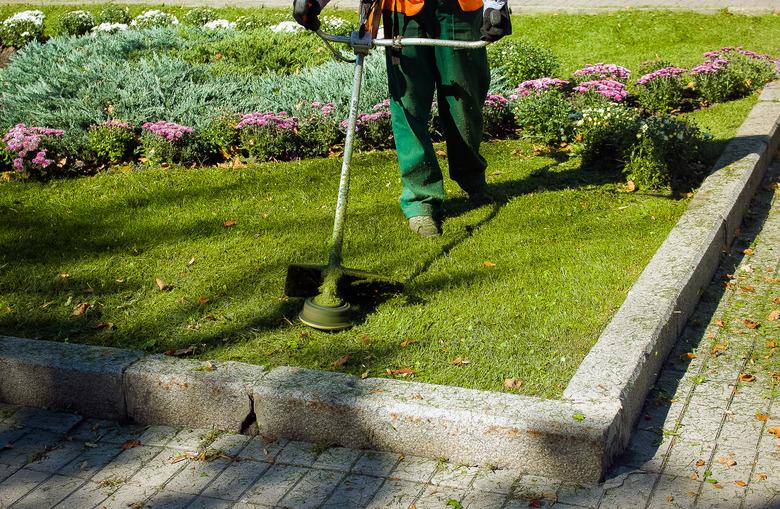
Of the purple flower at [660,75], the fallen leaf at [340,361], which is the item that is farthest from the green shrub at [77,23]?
the fallen leaf at [340,361]

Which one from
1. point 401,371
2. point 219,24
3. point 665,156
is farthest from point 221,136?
point 219,24

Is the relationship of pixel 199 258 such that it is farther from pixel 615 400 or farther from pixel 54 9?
pixel 54 9

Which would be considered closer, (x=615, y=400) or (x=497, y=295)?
(x=615, y=400)

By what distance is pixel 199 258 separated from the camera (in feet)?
19.0

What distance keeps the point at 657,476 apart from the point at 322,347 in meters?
1.59

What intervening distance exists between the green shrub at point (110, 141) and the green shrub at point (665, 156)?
3.64 metres

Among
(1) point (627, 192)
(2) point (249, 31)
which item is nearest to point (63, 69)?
(2) point (249, 31)

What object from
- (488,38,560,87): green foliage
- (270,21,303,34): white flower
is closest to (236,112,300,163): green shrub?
(488,38,560,87): green foliage

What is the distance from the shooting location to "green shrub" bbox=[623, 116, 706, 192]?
677 cm

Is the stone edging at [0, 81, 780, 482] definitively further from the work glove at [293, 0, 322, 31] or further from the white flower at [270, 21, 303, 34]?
the white flower at [270, 21, 303, 34]

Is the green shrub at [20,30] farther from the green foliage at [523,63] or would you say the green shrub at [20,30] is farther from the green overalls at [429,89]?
the green overalls at [429,89]

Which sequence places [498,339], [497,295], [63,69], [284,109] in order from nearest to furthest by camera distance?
[498,339], [497,295], [284,109], [63,69]

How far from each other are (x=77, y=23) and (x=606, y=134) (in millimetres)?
8550

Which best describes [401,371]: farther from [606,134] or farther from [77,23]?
[77,23]
